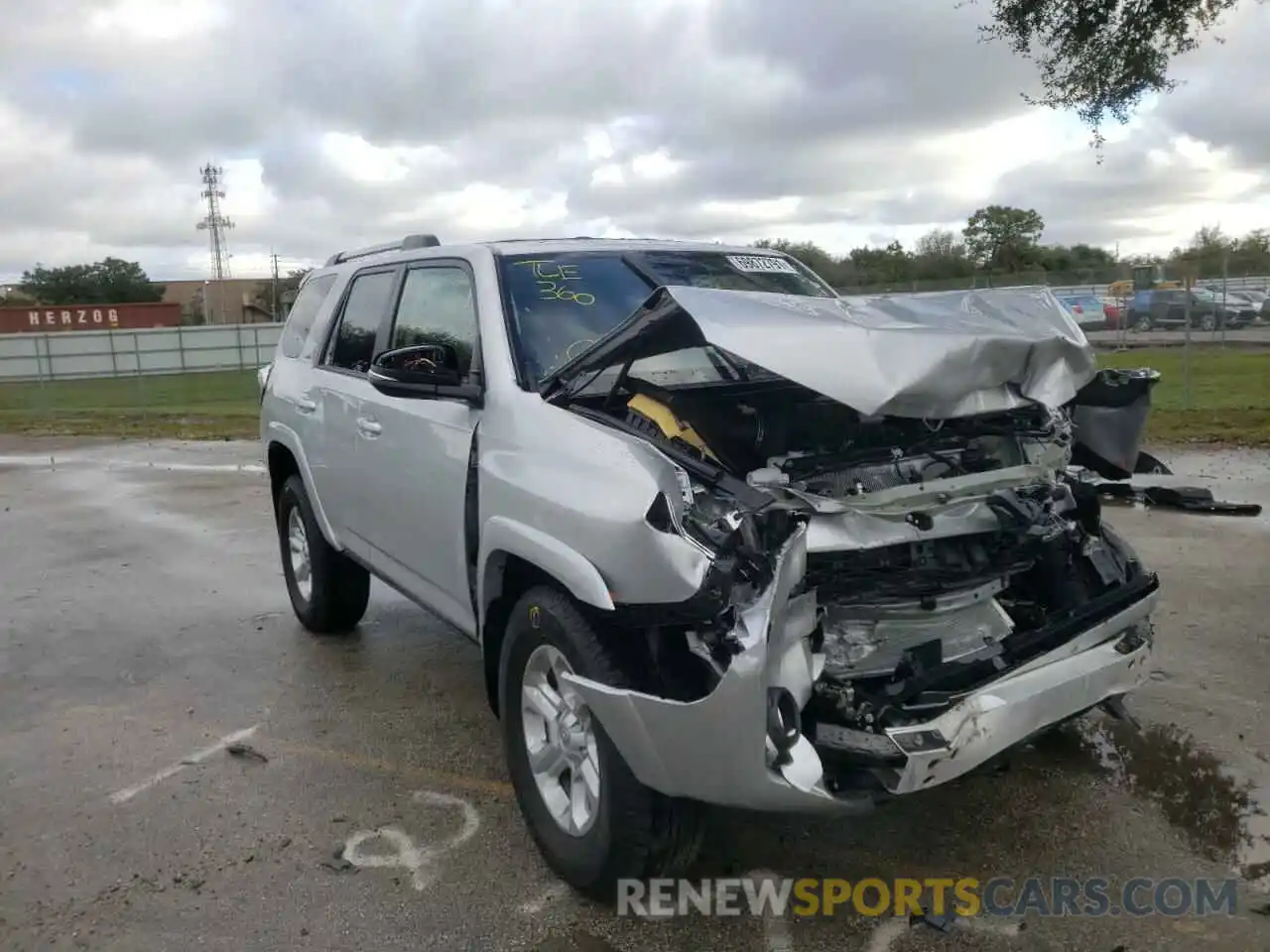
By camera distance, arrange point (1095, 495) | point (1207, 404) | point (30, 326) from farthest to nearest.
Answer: point (30, 326), point (1207, 404), point (1095, 495)

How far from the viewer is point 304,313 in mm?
6289

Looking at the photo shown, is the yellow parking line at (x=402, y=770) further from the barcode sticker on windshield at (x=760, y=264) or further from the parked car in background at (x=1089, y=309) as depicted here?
the parked car in background at (x=1089, y=309)

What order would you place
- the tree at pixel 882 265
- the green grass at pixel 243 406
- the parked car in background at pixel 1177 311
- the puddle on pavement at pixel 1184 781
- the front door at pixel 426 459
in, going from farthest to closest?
the tree at pixel 882 265, the parked car in background at pixel 1177 311, the green grass at pixel 243 406, the front door at pixel 426 459, the puddle on pavement at pixel 1184 781

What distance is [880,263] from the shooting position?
36812 millimetres

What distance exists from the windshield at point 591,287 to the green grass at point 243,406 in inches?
343

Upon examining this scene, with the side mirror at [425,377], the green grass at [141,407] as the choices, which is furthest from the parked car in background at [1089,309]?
→ the side mirror at [425,377]

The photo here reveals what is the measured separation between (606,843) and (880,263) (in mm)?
35494

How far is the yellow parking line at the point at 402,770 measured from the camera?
4.26 metres

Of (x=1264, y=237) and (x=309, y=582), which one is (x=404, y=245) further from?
(x=1264, y=237)

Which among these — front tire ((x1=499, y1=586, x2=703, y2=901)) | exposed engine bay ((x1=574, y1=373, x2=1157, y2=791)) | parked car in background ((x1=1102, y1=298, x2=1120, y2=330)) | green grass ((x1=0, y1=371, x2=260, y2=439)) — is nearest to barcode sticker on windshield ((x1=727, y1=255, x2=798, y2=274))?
exposed engine bay ((x1=574, y1=373, x2=1157, y2=791))

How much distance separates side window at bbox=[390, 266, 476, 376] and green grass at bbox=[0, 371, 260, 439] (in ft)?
41.8

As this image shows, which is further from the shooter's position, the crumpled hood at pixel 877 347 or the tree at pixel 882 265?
the tree at pixel 882 265

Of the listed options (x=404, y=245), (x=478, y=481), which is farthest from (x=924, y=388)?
(x=404, y=245)

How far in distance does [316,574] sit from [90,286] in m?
91.5
